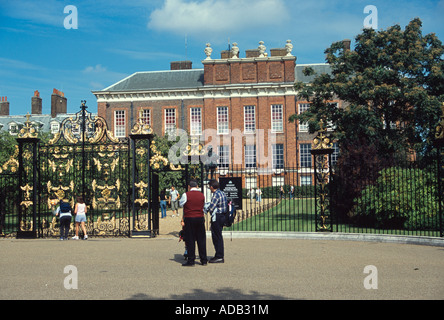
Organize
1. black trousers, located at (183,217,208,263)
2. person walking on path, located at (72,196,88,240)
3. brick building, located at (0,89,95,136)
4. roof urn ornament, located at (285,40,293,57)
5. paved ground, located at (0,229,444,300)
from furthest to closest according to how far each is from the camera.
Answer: brick building, located at (0,89,95,136) → roof urn ornament, located at (285,40,293,57) → person walking on path, located at (72,196,88,240) → black trousers, located at (183,217,208,263) → paved ground, located at (0,229,444,300)

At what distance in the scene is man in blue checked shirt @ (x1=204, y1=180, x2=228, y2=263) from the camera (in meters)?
9.60

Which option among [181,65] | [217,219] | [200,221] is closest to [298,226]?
[217,219]

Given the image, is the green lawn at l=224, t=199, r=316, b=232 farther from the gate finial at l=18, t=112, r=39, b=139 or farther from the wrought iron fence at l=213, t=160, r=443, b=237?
the gate finial at l=18, t=112, r=39, b=139

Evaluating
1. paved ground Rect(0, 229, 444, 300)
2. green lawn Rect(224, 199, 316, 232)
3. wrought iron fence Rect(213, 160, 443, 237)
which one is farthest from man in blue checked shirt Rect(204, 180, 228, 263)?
wrought iron fence Rect(213, 160, 443, 237)

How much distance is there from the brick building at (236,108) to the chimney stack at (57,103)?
10.3m

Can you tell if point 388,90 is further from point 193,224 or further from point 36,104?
point 36,104

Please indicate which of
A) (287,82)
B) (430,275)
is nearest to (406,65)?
(430,275)

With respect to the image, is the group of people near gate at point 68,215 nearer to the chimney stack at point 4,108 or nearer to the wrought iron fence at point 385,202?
the wrought iron fence at point 385,202

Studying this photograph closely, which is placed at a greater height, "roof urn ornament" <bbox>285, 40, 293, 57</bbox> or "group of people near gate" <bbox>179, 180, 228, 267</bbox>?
"roof urn ornament" <bbox>285, 40, 293, 57</bbox>

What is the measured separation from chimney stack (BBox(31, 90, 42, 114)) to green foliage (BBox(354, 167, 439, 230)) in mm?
46867

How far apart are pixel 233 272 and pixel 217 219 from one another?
4.74ft

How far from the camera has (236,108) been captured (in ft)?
145
